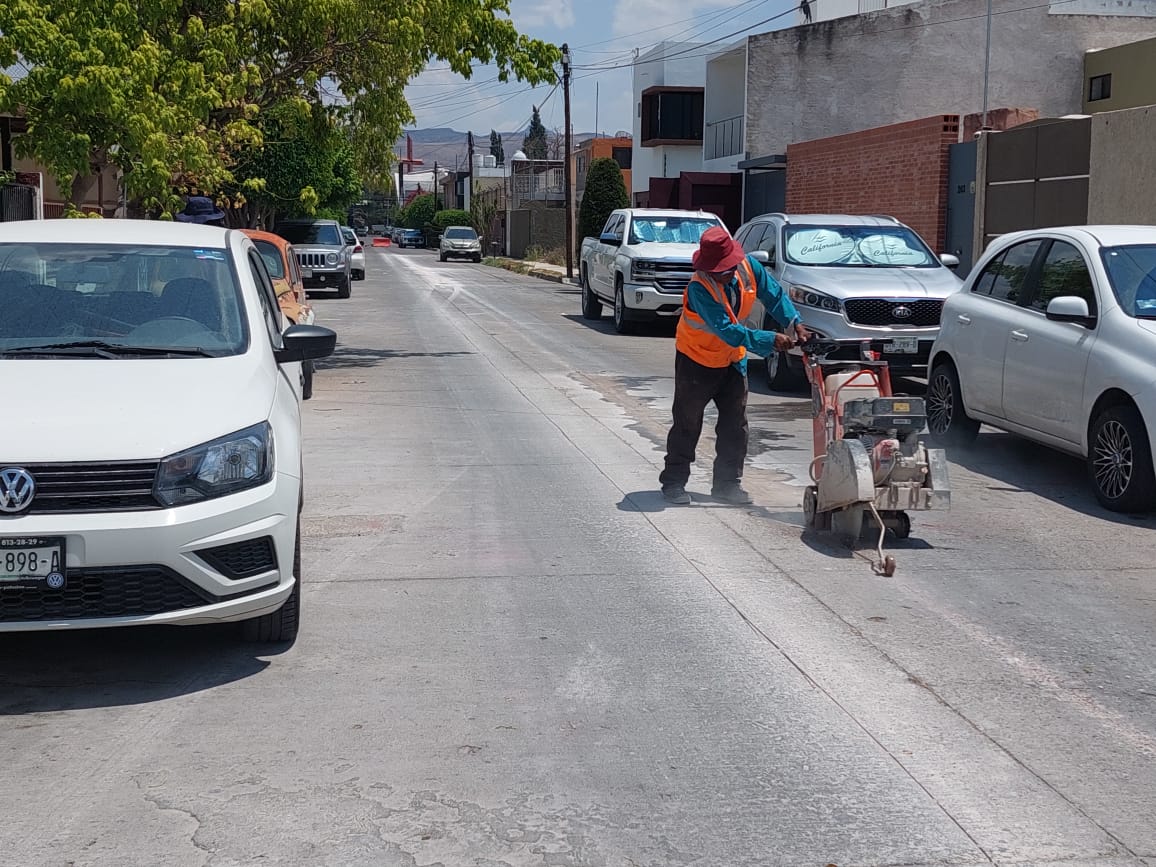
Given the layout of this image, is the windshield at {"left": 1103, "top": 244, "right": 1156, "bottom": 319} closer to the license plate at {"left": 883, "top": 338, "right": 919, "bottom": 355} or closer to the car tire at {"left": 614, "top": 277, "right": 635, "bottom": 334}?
the license plate at {"left": 883, "top": 338, "right": 919, "bottom": 355}

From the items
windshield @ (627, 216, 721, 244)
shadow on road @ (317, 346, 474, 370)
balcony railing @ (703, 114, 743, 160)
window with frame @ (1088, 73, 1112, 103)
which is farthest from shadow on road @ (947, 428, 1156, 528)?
balcony railing @ (703, 114, 743, 160)

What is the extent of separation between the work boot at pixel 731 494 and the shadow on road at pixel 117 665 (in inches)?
151

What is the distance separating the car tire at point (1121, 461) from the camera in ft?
27.5

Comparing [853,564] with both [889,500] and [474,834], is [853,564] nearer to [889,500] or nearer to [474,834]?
[889,500]

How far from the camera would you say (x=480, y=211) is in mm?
87312

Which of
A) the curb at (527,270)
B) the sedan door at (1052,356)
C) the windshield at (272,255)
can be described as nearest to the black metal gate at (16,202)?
the windshield at (272,255)

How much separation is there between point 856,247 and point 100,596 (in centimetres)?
1197

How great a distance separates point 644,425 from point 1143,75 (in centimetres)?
2483

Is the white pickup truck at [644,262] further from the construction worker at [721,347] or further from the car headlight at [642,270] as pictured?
the construction worker at [721,347]

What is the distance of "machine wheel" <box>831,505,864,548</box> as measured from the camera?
7.50 m

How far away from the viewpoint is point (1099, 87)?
35.2 meters

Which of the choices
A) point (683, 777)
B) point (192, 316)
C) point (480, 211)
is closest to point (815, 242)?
point (192, 316)

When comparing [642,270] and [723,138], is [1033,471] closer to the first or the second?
[642,270]

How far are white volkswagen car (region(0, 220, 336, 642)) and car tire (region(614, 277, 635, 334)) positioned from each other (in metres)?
15.9
